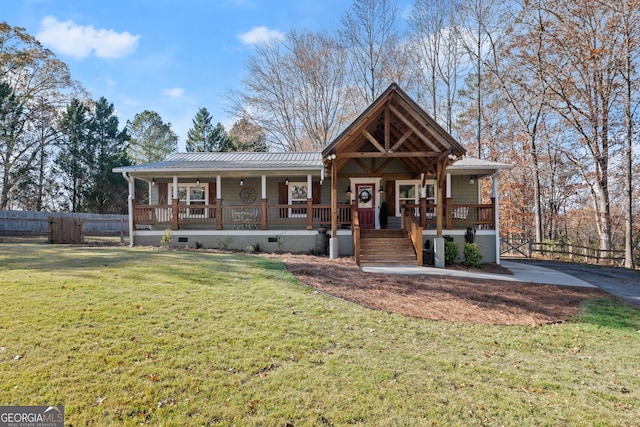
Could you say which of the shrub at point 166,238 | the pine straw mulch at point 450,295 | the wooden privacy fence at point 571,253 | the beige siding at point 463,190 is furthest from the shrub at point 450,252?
the shrub at point 166,238

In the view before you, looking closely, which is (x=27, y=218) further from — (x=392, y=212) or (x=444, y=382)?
(x=444, y=382)

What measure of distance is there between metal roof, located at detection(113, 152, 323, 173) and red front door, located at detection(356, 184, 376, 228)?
2.31 meters

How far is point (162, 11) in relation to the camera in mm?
→ 11586

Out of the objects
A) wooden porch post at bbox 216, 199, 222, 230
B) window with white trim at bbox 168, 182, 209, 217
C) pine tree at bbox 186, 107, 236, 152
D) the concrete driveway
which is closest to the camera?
the concrete driveway

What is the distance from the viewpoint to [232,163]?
1479cm

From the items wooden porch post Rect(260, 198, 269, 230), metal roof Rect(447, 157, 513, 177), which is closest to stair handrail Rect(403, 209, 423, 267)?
metal roof Rect(447, 157, 513, 177)

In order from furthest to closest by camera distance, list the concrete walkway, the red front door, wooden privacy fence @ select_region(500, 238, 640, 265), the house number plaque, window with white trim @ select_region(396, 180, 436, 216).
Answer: wooden privacy fence @ select_region(500, 238, 640, 265)
the house number plaque
window with white trim @ select_region(396, 180, 436, 216)
the red front door
the concrete walkway

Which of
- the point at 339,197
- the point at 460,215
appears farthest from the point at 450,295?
the point at 339,197

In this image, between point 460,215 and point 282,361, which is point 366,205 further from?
point 282,361

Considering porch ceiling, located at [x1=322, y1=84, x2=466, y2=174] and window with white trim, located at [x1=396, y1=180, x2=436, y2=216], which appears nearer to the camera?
porch ceiling, located at [x1=322, y1=84, x2=466, y2=174]

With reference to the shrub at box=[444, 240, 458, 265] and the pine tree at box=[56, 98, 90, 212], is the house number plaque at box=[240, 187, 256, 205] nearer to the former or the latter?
the shrub at box=[444, 240, 458, 265]

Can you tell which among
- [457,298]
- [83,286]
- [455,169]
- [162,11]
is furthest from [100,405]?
[455,169]

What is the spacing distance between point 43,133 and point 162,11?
25.8m

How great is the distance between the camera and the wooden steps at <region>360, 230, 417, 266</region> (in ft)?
37.5
